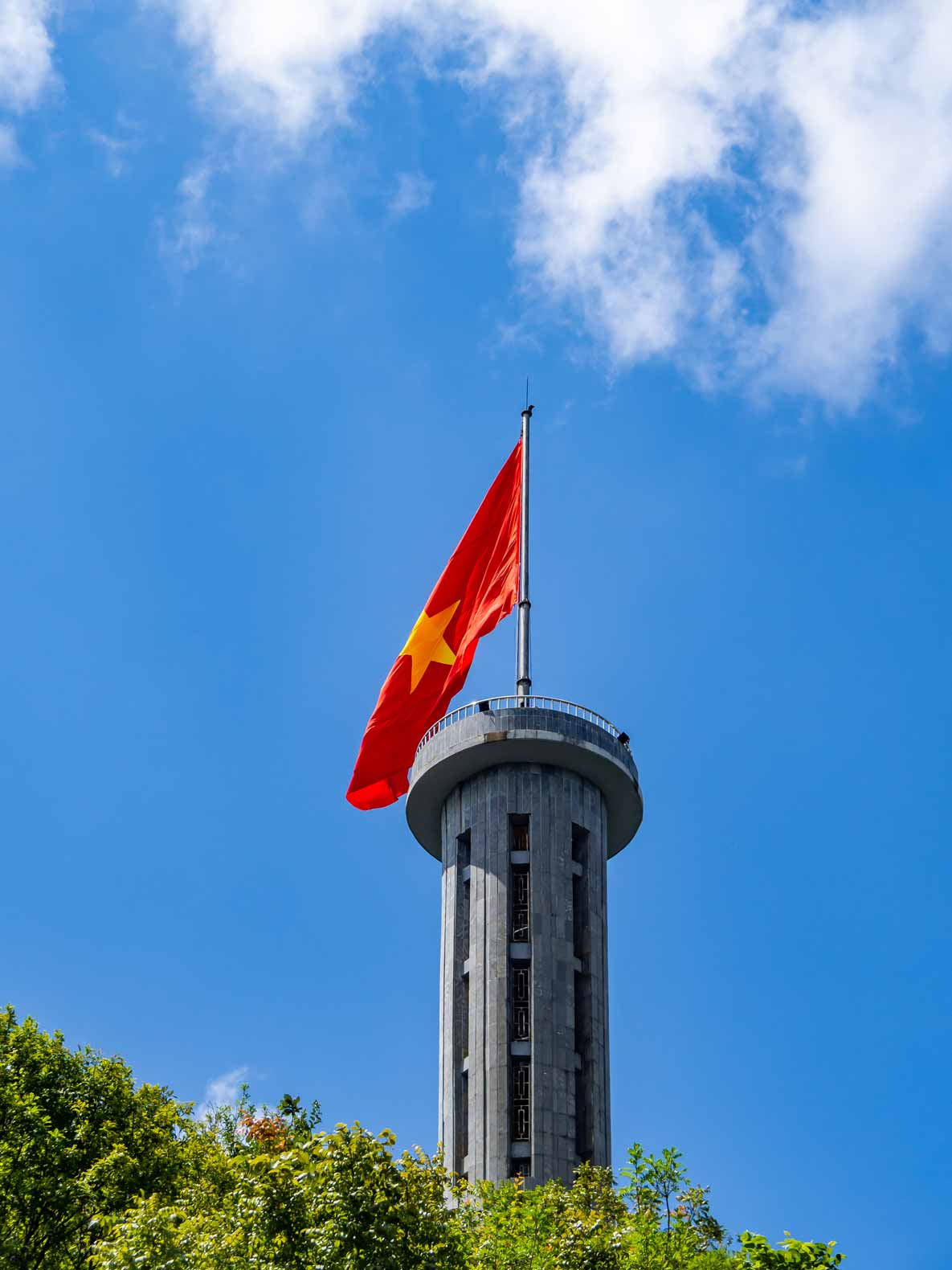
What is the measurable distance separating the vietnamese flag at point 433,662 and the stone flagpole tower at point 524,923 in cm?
88

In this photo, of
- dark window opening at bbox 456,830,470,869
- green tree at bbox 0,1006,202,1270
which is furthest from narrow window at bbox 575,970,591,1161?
green tree at bbox 0,1006,202,1270

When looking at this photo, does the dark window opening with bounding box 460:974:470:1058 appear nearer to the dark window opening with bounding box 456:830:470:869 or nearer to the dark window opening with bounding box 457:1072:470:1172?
the dark window opening with bounding box 457:1072:470:1172

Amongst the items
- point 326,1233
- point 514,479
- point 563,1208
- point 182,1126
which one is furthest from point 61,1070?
point 514,479

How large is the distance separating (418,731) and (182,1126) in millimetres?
21347

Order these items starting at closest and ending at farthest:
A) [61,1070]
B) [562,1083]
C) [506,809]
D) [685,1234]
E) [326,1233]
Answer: [326,1233], [685,1234], [61,1070], [562,1083], [506,809]

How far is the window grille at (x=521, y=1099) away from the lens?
57941 mm

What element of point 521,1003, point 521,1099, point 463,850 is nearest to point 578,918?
point 521,1003

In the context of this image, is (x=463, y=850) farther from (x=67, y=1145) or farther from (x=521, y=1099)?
(x=67, y=1145)

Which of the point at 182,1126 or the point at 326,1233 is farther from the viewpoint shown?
the point at 182,1126

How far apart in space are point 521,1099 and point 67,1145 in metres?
20.1

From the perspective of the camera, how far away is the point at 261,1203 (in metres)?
30.0

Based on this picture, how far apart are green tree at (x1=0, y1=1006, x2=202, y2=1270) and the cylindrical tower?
1519 cm

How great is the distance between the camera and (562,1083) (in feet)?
193

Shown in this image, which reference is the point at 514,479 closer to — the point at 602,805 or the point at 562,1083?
the point at 602,805
